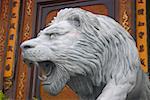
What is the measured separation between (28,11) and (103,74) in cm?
309

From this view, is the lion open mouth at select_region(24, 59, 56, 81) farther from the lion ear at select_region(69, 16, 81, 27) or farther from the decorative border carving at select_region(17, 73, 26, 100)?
the decorative border carving at select_region(17, 73, 26, 100)

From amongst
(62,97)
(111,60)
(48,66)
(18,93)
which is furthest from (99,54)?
(18,93)

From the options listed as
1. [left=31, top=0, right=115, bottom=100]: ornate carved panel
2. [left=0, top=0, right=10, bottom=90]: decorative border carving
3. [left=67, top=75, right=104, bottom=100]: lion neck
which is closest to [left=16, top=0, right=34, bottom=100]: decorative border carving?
[left=31, top=0, right=115, bottom=100]: ornate carved panel

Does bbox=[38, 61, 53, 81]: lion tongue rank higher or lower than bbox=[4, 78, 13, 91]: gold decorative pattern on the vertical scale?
higher

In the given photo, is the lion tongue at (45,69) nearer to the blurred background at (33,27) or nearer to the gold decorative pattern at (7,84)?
the blurred background at (33,27)

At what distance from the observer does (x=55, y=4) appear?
3.91 m

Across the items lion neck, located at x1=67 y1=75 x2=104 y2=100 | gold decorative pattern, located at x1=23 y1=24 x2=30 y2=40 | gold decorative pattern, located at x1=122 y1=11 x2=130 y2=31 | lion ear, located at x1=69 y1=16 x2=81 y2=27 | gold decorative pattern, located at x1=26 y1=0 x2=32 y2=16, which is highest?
gold decorative pattern, located at x1=26 y1=0 x2=32 y2=16

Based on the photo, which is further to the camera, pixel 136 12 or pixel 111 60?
pixel 136 12

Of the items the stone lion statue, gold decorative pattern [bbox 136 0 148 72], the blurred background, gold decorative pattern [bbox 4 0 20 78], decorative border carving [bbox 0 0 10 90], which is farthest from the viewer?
decorative border carving [bbox 0 0 10 90]

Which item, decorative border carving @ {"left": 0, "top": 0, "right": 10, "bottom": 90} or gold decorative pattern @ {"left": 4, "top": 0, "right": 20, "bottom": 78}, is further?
decorative border carving @ {"left": 0, "top": 0, "right": 10, "bottom": 90}

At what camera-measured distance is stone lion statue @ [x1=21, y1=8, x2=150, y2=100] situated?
1.10 metres

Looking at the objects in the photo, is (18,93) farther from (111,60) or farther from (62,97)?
(111,60)

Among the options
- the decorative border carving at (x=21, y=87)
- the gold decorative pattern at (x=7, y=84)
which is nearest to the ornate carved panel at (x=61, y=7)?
the decorative border carving at (x=21, y=87)

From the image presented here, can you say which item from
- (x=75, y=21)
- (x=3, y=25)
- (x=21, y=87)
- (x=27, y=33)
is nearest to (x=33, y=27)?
(x=27, y=33)
